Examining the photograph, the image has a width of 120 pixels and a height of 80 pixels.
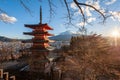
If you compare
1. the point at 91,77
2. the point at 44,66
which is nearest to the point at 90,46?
the point at 91,77

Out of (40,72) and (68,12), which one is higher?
(68,12)

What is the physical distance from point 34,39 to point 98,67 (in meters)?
9.79

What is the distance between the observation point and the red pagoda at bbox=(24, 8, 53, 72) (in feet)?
80.9

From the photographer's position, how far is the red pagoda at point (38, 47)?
2466 cm

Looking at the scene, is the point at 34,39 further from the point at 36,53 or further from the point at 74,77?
the point at 74,77

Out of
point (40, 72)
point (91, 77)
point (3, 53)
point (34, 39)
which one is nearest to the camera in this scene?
point (91, 77)

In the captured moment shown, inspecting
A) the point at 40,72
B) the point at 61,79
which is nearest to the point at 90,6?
the point at 61,79

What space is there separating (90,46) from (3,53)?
26175 millimetres

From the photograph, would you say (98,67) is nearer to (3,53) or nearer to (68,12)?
(68,12)

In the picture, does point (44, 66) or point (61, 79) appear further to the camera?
point (44, 66)

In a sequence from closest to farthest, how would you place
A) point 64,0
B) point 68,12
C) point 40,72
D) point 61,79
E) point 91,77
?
1. point 64,0
2. point 68,12
3. point 91,77
4. point 61,79
5. point 40,72

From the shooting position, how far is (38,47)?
82.8 ft

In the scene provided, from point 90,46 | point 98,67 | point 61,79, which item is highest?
point 90,46

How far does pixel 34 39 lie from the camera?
2541 cm
